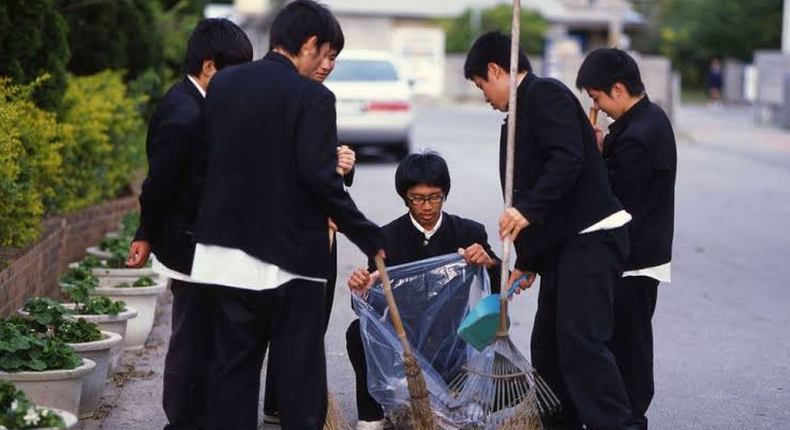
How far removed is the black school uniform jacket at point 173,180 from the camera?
18.6 ft

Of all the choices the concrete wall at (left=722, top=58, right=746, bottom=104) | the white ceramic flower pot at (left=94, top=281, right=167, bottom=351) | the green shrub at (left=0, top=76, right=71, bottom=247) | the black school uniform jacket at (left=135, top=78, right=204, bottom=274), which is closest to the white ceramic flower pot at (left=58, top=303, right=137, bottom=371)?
the white ceramic flower pot at (left=94, top=281, right=167, bottom=351)

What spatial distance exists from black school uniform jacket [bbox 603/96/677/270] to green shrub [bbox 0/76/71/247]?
10.4 feet

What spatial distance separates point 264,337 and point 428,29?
49.2 m

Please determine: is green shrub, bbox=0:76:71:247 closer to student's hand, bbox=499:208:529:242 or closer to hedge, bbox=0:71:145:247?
hedge, bbox=0:71:145:247

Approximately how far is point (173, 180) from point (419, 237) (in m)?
1.38

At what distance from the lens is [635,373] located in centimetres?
625

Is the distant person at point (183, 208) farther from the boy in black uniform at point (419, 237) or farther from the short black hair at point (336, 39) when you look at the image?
the boy in black uniform at point (419, 237)

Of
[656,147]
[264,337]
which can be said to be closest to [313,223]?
[264,337]

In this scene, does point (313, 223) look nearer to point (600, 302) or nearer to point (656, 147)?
point (600, 302)

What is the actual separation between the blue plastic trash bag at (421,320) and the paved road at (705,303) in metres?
0.52

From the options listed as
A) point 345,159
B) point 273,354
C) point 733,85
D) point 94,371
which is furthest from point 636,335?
point 733,85

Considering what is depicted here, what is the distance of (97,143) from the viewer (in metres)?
10.6

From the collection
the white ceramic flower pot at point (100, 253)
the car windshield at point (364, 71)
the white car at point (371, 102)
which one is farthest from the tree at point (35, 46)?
the car windshield at point (364, 71)

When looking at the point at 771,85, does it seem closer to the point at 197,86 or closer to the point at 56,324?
the point at 56,324
